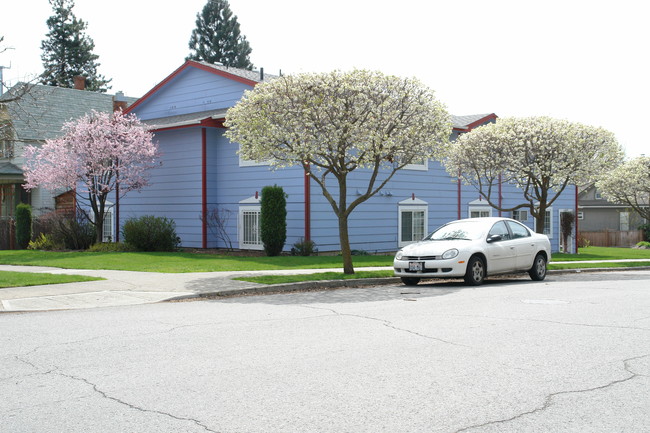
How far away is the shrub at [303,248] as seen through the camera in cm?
2242

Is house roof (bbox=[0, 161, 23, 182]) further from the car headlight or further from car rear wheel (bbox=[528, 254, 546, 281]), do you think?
car rear wheel (bbox=[528, 254, 546, 281])

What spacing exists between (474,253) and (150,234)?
43.8 ft

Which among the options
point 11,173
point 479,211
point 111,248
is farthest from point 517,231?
point 11,173

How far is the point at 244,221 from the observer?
962 inches

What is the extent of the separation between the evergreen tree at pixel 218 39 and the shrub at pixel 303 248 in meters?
44.9

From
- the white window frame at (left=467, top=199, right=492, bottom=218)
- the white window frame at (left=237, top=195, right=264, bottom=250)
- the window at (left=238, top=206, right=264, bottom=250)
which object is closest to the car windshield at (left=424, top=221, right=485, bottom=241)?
the white window frame at (left=237, top=195, right=264, bottom=250)

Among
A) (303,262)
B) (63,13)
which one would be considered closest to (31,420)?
(303,262)

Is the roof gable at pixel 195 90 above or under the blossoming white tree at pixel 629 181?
above

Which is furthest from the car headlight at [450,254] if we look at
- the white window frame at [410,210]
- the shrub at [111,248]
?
the shrub at [111,248]

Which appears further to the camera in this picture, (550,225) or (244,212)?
(550,225)

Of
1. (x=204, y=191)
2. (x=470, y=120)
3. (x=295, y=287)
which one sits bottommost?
(x=295, y=287)

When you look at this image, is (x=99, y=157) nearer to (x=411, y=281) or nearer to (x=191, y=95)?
(x=191, y=95)

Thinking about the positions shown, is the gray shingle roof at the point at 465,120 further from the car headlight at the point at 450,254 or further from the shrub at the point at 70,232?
the shrub at the point at 70,232

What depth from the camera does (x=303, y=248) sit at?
22.5 meters
